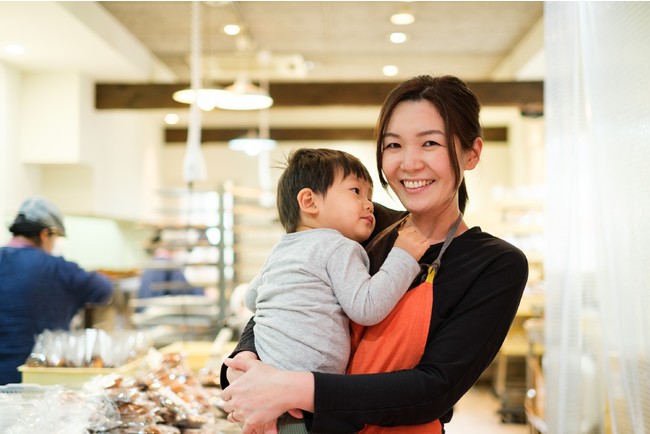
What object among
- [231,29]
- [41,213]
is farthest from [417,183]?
[231,29]

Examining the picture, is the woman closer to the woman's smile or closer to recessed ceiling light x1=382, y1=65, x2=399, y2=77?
the woman's smile

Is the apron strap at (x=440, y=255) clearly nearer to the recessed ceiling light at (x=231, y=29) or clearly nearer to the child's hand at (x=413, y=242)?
the child's hand at (x=413, y=242)

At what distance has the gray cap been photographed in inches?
133

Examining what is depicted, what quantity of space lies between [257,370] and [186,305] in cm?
554

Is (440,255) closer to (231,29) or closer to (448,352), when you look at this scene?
(448,352)

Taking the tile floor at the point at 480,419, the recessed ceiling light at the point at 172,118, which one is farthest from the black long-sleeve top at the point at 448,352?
the recessed ceiling light at the point at 172,118

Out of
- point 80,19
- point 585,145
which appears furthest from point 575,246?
point 80,19

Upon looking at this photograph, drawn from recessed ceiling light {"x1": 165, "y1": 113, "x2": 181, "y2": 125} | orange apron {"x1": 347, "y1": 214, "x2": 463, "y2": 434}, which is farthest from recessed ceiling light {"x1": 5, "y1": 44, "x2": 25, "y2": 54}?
orange apron {"x1": 347, "y1": 214, "x2": 463, "y2": 434}

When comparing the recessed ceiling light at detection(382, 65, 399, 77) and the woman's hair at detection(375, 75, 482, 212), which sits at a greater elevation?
the recessed ceiling light at detection(382, 65, 399, 77)

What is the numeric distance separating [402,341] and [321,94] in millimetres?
6176

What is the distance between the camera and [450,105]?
4.80 feet

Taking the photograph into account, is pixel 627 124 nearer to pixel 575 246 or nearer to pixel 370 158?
pixel 575 246

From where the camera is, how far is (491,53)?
25.8 feet

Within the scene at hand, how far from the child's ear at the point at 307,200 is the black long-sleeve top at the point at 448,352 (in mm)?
295
